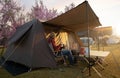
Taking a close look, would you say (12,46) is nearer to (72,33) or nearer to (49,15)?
(72,33)

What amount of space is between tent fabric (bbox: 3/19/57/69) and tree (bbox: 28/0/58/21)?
12664mm

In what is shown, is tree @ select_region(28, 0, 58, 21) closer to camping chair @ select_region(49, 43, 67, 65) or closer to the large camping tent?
camping chair @ select_region(49, 43, 67, 65)

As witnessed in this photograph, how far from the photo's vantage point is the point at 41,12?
20.2 metres

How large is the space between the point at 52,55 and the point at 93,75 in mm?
1751

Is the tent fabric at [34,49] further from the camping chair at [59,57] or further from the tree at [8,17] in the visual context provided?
the tree at [8,17]

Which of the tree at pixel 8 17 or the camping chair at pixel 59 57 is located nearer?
the camping chair at pixel 59 57

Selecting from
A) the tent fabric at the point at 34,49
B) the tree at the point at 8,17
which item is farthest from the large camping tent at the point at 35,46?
the tree at the point at 8,17

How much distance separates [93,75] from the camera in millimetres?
5695

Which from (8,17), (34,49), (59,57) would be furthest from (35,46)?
(8,17)

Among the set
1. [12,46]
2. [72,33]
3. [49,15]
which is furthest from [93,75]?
[49,15]

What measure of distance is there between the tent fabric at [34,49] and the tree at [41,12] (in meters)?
12.7

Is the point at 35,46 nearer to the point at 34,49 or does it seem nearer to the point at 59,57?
the point at 34,49

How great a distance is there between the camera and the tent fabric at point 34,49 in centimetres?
635

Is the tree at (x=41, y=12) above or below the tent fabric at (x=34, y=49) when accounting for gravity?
above
